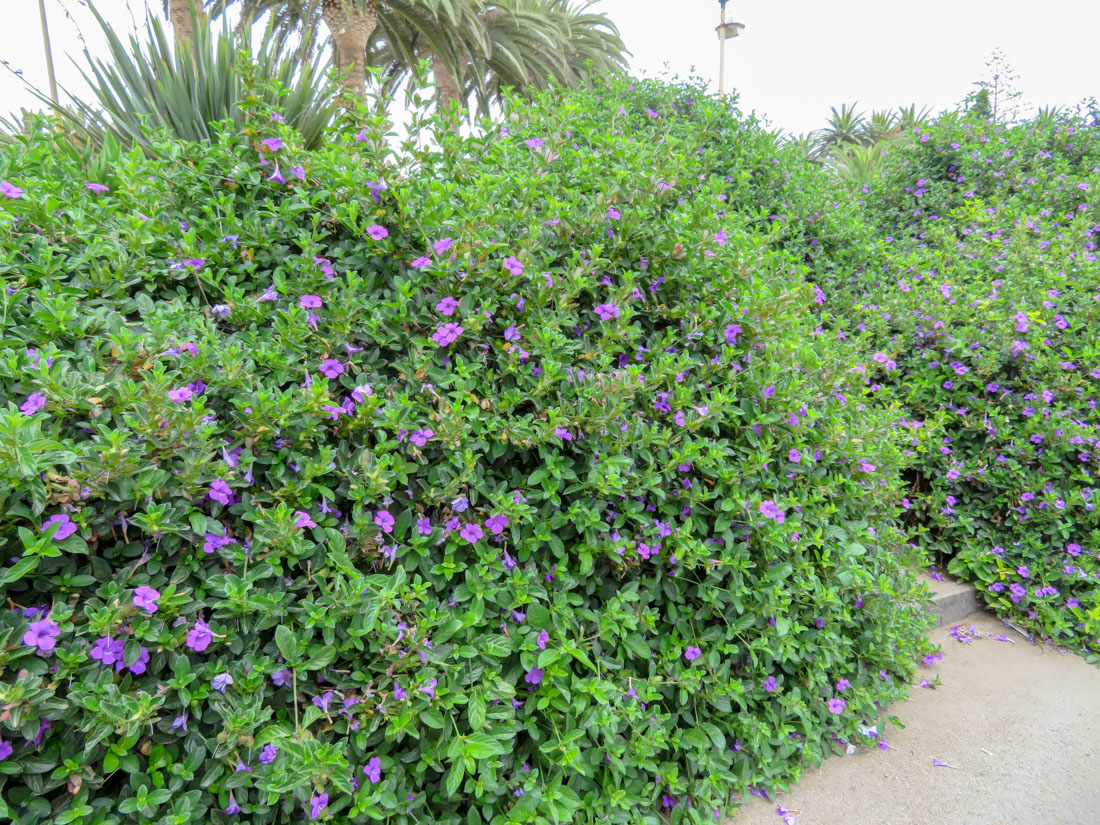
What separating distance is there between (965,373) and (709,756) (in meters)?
2.84

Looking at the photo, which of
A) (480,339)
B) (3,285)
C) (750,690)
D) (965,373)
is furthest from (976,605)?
(3,285)

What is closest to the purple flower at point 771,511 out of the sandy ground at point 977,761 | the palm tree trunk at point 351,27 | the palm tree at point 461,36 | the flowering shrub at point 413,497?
the flowering shrub at point 413,497

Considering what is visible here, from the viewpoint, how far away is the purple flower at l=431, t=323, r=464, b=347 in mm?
1766

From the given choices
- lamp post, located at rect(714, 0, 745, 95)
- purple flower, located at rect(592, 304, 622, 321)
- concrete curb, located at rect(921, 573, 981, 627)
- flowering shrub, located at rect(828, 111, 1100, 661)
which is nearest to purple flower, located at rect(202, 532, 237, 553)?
purple flower, located at rect(592, 304, 622, 321)

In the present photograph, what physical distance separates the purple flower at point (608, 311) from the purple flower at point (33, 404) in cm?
142

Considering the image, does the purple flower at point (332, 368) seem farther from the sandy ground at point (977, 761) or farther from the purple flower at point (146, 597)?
the sandy ground at point (977, 761)

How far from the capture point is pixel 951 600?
3.32 meters

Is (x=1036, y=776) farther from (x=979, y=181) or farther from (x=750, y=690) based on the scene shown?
(x=979, y=181)

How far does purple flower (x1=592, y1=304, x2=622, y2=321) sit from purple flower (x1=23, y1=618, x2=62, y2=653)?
61.0 inches

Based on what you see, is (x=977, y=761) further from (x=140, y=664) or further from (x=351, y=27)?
(x=351, y=27)

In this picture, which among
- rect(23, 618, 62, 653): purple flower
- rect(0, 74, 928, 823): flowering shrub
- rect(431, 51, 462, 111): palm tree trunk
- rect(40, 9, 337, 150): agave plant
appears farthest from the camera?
rect(431, 51, 462, 111): palm tree trunk

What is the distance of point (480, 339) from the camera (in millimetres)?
1881

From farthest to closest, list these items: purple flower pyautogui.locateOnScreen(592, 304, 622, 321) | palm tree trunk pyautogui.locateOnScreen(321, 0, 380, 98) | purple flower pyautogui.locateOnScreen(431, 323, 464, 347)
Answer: palm tree trunk pyautogui.locateOnScreen(321, 0, 380, 98) < purple flower pyautogui.locateOnScreen(592, 304, 622, 321) < purple flower pyautogui.locateOnScreen(431, 323, 464, 347)

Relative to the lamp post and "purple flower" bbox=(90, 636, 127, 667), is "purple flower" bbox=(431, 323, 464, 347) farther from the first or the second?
the lamp post
